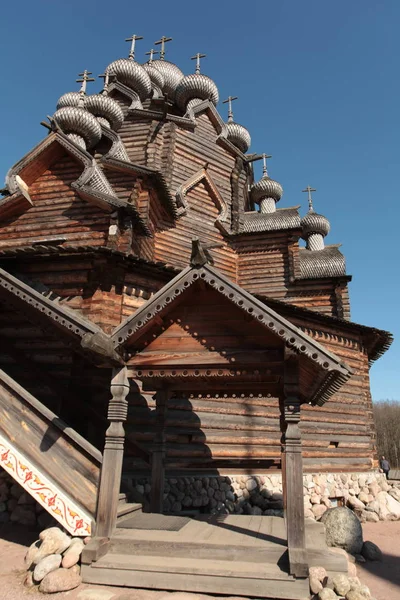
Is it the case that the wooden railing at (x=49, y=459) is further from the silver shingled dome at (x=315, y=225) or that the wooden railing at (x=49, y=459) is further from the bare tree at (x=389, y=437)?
the bare tree at (x=389, y=437)

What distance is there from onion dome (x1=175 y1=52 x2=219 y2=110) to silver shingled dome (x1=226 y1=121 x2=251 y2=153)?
6.38ft

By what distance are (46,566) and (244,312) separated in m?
3.87

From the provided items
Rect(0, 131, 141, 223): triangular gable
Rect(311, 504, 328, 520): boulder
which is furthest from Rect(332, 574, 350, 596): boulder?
Rect(0, 131, 141, 223): triangular gable

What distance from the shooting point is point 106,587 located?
4.43 metres

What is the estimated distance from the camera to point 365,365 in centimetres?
1282

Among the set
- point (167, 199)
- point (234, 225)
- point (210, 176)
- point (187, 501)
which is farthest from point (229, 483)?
point (210, 176)

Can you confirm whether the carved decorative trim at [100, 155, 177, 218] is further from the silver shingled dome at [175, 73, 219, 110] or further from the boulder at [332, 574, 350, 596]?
the boulder at [332, 574, 350, 596]

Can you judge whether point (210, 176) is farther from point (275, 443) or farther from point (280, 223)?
point (275, 443)

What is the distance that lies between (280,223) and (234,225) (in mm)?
2079

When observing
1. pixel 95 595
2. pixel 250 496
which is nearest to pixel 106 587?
pixel 95 595

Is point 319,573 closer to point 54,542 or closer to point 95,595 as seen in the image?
point 95,595

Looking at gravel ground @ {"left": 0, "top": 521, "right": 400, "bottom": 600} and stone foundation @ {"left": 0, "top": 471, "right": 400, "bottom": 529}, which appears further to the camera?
stone foundation @ {"left": 0, "top": 471, "right": 400, "bottom": 529}

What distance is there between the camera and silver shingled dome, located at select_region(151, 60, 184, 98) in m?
23.6

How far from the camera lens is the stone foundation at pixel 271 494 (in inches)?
347
